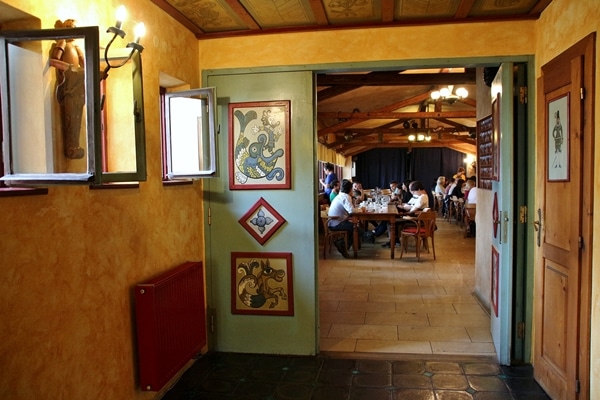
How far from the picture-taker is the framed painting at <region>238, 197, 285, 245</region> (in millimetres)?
3540

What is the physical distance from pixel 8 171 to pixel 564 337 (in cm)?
297

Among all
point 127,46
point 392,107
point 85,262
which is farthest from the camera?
point 392,107

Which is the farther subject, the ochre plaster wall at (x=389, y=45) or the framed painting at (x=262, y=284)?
the framed painting at (x=262, y=284)

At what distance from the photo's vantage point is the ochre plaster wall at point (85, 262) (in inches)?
71.4

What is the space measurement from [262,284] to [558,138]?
227cm

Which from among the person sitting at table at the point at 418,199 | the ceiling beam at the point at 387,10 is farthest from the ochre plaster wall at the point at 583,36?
the person sitting at table at the point at 418,199

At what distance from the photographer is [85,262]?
2227mm

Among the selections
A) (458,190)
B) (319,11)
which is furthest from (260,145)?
(458,190)

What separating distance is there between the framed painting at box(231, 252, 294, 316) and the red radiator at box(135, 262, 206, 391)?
14.0 inches

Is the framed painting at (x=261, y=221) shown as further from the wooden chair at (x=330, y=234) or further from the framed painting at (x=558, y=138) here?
the wooden chair at (x=330, y=234)

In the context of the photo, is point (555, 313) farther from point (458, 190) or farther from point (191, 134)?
point (458, 190)

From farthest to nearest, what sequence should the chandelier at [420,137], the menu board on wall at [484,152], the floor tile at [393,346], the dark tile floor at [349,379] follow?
the chandelier at [420,137] < the menu board on wall at [484,152] < the floor tile at [393,346] < the dark tile floor at [349,379]

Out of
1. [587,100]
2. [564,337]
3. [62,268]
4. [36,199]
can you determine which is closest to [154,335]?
[62,268]

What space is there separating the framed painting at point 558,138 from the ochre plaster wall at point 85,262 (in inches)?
96.7
